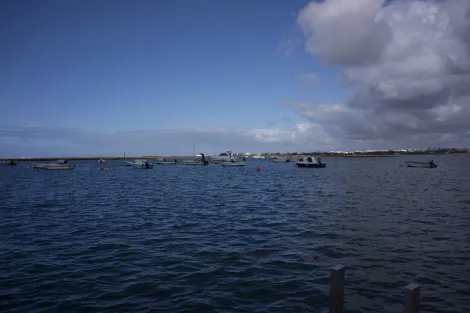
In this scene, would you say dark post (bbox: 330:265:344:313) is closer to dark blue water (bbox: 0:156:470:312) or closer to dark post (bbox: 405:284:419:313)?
dark post (bbox: 405:284:419:313)

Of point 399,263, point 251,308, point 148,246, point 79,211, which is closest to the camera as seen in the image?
point 251,308

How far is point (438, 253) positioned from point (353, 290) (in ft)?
24.9

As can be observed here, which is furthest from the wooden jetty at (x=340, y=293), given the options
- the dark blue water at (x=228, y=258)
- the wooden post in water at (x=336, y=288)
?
the dark blue water at (x=228, y=258)

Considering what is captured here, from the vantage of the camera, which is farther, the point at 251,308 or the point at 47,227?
the point at 47,227

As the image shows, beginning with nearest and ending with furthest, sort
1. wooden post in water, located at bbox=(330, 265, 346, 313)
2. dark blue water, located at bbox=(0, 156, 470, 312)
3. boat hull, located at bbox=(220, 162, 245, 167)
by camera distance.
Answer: wooden post in water, located at bbox=(330, 265, 346, 313) → dark blue water, located at bbox=(0, 156, 470, 312) → boat hull, located at bbox=(220, 162, 245, 167)

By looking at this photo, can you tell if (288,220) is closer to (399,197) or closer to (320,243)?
(320,243)

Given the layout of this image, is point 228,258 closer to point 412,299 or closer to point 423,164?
point 412,299

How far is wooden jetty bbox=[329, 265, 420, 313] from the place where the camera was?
747cm

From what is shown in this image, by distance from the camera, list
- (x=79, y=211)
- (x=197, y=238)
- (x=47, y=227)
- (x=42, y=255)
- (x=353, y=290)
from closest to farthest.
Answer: (x=353, y=290), (x=42, y=255), (x=197, y=238), (x=47, y=227), (x=79, y=211)

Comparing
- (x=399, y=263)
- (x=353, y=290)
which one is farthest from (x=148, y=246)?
Answer: (x=399, y=263)

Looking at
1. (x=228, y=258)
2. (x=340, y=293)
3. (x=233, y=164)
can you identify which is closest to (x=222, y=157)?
(x=233, y=164)

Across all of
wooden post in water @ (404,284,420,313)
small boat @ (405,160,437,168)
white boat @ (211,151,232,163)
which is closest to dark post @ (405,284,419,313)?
wooden post in water @ (404,284,420,313)

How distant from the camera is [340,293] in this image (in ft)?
28.8

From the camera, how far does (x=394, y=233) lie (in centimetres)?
2141
